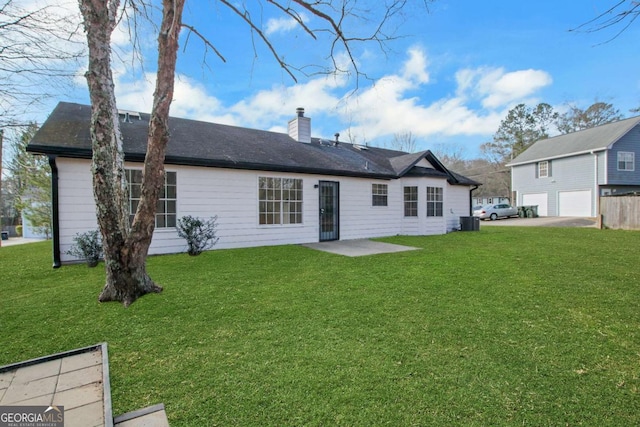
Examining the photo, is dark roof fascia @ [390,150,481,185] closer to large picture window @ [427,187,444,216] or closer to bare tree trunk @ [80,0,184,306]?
large picture window @ [427,187,444,216]

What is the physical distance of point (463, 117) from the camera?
69.7 feet

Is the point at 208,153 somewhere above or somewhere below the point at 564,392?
above

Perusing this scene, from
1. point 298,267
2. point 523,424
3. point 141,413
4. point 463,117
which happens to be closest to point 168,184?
point 298,267

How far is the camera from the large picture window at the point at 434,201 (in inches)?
491

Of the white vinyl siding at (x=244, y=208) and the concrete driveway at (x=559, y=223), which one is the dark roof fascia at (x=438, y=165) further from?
the concrete driveway at (x=559, y=223)

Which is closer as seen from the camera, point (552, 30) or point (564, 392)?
point (564, 392)

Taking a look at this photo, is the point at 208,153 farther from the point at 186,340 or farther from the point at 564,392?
the point at 564,392

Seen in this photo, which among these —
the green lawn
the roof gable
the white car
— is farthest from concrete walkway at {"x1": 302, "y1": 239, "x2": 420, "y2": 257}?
the roof gable

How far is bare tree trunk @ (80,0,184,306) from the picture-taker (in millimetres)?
4129

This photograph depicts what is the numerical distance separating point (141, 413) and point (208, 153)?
24.0 feet

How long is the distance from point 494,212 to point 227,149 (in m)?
21.2

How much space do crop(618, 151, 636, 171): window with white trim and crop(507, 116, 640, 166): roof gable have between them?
128 centimetres

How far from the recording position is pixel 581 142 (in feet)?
72.2

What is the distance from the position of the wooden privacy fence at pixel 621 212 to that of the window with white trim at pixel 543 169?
35.1 ft
